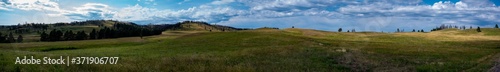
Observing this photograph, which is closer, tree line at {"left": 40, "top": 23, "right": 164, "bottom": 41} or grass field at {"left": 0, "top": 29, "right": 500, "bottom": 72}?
grass field at {"left": 0, "top": 29, "right": 500, "bottom": 72}

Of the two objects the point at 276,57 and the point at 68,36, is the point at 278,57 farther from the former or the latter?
the point at 68,36

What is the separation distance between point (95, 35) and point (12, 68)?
169626mm

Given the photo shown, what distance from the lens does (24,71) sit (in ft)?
52.1

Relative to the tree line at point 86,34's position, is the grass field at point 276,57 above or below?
below

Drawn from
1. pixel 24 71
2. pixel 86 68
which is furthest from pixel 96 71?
pixel 24 71

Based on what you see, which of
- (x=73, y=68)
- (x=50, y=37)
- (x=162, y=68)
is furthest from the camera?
(x=50, y=37)

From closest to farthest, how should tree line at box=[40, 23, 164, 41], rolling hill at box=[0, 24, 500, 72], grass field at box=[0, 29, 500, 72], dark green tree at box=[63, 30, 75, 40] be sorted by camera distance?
grass field at box=[0, 29, 500, 72], rolling hill at box=[0, 24, 500, 72], tree line at box=[40, 23, 164, 41], dark green tree at box=[63, 30, 75, 40]

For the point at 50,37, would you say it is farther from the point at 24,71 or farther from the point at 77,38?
the point at 24,71

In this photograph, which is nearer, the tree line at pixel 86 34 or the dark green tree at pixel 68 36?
the tree line at pixel 86 34

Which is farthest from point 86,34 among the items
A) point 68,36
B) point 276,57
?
point 276,57

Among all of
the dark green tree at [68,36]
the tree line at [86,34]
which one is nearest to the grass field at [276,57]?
the tree line at [86,34]

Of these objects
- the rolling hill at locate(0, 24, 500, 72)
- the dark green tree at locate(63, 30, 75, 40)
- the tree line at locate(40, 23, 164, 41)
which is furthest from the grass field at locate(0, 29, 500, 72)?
the dark green tree at locate(63, 30, 75, 40)

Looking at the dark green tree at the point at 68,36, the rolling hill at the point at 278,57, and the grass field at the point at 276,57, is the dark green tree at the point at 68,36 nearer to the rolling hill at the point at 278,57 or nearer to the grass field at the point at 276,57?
the grass field at the point at 276,57

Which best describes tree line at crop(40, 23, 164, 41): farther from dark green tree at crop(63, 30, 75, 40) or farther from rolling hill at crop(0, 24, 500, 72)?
rolling hill at crop(0, 24, 500, 72)
